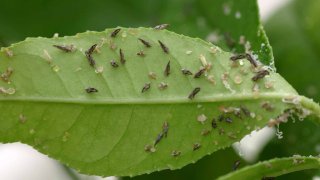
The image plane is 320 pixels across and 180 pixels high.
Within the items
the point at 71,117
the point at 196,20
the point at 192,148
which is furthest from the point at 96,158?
the point at 196,20

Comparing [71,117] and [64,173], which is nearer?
[71,117]

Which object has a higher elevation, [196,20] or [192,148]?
[196,20]

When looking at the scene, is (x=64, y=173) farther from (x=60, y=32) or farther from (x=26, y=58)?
(x=26, y=58)

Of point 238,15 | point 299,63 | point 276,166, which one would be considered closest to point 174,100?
point 276,166

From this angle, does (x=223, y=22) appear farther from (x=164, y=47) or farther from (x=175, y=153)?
(x=175, y=153)

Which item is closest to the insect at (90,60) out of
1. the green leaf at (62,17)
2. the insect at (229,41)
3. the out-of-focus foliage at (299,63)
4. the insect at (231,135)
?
the insect at (231,135)

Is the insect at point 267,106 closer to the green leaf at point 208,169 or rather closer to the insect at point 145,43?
the insect at point 145,43
